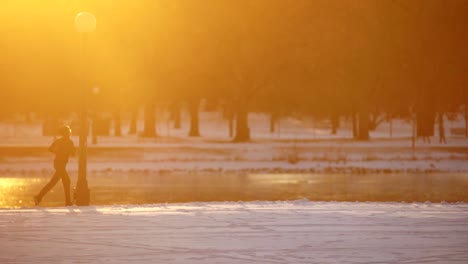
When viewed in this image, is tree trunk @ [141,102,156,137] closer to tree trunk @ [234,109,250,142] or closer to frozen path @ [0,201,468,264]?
tree trunk @ [234,109,250,142]

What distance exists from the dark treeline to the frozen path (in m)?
36.3

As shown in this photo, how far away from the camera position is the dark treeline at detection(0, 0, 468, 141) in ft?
Result: 163

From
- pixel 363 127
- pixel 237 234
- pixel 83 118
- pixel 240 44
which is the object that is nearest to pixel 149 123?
pixel 240 44

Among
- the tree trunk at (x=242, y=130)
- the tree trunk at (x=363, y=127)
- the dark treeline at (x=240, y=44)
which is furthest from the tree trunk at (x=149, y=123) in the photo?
the tree trunk at (x=363, y=127)

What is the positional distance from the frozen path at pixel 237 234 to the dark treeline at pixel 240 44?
36331 mm

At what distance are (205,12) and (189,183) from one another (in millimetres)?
27315

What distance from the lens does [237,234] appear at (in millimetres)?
11039

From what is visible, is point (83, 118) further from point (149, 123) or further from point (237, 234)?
point (149, 123)

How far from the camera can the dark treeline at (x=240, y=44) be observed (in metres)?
49.7

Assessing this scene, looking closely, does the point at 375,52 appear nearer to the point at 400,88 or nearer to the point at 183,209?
the point at 400,88

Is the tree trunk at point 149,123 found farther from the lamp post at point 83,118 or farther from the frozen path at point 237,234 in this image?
the frozen path at point 237,234

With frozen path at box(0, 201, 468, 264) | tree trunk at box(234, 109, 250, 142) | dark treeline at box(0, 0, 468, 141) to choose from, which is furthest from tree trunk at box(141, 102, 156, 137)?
frozen path at box(0, 201, 468, 264)

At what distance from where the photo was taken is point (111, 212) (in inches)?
522

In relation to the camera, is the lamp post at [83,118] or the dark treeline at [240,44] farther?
the dark treeline at [240,44]
